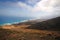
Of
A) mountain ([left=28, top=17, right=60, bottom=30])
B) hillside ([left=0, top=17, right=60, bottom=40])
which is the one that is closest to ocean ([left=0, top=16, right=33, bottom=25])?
hillside ([left=0, top=17, right=60, bottom=40])

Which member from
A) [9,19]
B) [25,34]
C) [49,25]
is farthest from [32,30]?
[9,19]

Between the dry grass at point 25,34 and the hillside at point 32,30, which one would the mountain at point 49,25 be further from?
the dry grass at point 25,34

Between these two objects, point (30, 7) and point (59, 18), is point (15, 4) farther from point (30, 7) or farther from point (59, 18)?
point (59, 18)

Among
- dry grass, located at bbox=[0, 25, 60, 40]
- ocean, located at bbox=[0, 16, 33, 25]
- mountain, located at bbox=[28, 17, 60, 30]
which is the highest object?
ocean, located at bbox=[0, 16, 33, 25]

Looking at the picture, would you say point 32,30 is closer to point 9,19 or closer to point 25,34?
point 25,34

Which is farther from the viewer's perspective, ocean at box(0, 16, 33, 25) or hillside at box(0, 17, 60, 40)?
ocean at box(0, 16, 33, 25)

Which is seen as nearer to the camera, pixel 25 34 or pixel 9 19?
pixel 25 34

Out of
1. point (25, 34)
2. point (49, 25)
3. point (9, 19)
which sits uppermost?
point (9, 19)

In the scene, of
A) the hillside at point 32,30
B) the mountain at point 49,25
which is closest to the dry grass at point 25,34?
the hillside at point 32,30

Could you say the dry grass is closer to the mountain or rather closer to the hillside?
the hillside
